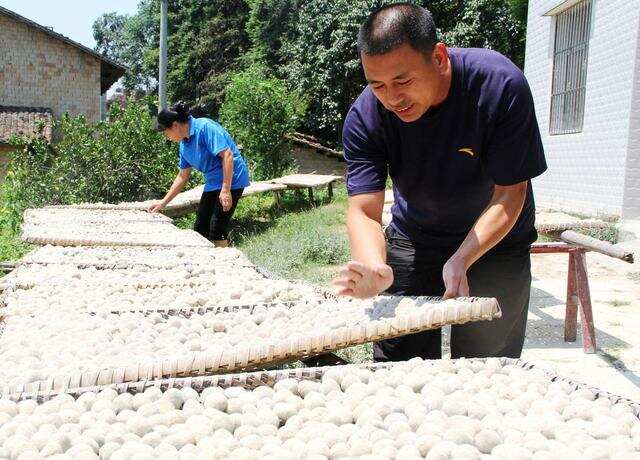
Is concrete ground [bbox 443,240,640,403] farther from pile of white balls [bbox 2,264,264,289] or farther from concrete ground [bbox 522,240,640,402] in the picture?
pile of white balls [bbox 2,264,264,289]

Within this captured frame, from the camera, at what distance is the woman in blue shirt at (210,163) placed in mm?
5230

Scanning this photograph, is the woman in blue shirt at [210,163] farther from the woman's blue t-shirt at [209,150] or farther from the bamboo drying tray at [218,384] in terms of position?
the bamboo drying tray at [218,384]

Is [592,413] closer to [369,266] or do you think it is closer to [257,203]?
[369,266]

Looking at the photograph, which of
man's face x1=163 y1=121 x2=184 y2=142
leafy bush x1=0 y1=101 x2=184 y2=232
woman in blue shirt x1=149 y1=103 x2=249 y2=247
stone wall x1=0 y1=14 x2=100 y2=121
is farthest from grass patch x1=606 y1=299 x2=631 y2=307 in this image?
stone wall x1=0 y1=14 x2=100 y2=121

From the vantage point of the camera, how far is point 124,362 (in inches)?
66.6

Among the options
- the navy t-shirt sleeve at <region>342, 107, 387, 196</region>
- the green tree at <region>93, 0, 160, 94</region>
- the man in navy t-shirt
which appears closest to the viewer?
the man in navy t-shirt

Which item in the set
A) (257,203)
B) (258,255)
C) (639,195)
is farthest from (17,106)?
(639,195)

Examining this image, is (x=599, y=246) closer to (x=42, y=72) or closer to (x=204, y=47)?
(x=42, y=72)

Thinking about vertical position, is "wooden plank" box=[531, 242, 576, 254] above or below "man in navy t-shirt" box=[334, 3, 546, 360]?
below

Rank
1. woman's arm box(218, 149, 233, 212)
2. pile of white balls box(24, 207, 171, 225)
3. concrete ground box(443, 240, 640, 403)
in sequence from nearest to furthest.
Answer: concrete ground box(443, 240, 640, 403) < pile of white balls box(24, 207, 171, 225) < woman's arm box(218, 149, 233, 212)

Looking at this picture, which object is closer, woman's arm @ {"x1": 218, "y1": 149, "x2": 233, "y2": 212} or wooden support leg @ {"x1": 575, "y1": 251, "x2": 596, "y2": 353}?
wooden support leg @ {"x1": 575, "y1": 251, "x2": 596, "y2": 353}

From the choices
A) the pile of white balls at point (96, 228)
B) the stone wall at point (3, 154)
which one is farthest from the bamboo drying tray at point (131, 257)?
the stone wall at point (3, 154)

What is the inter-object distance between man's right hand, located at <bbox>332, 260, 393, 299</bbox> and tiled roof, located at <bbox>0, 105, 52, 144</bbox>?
1699cm

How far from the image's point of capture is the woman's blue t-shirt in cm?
526
